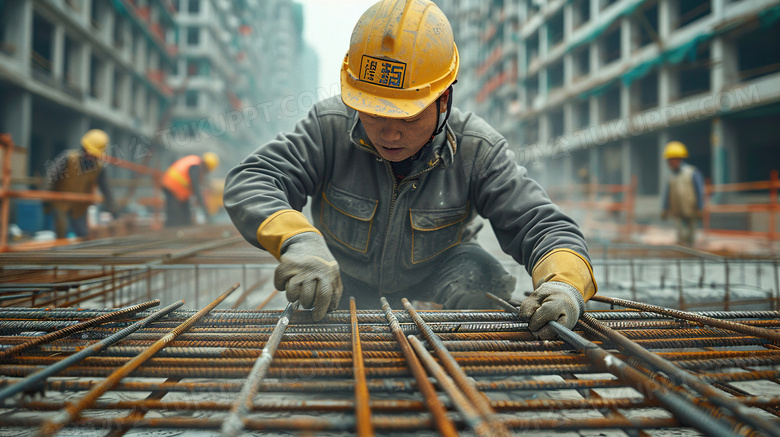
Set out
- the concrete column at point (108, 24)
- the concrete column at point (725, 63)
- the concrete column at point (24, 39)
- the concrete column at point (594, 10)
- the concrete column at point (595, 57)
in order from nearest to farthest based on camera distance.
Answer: the concrete column at point (24, 39) → the concrete column at point (725, 63) → the concrete column at point (108, 24) → the concrete column at point (594, 10) → the concrete column at point (595, 57)

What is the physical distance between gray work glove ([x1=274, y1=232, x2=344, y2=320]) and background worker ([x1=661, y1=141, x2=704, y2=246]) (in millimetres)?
7362

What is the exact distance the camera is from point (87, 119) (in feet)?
53.8

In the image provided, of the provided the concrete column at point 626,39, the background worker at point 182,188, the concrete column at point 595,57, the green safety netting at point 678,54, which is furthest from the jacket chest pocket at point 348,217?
the concrete column at point 595,57

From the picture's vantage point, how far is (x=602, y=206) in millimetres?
9359

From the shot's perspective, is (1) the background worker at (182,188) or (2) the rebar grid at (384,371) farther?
(1) the background worker at (182,188)

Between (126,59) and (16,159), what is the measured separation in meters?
12.7

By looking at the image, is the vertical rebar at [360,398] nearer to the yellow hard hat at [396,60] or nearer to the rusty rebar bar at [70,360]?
the rusty rebar bar at [70,360]

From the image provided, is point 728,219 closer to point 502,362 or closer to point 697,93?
point 697,93

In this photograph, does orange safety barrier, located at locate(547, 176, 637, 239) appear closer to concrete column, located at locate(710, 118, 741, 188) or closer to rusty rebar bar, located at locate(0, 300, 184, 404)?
concrete column, located at locate(710, 118, 741, 188)

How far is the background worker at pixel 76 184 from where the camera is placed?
5953mm

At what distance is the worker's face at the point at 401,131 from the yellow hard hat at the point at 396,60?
0.07 meters

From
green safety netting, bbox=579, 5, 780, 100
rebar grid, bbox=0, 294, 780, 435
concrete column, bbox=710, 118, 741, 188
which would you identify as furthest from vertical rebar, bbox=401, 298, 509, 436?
concrete column, bbox=710, 118, 741, 188

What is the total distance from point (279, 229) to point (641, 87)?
1946 cm

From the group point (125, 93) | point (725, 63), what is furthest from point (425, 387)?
point (125, 93)
